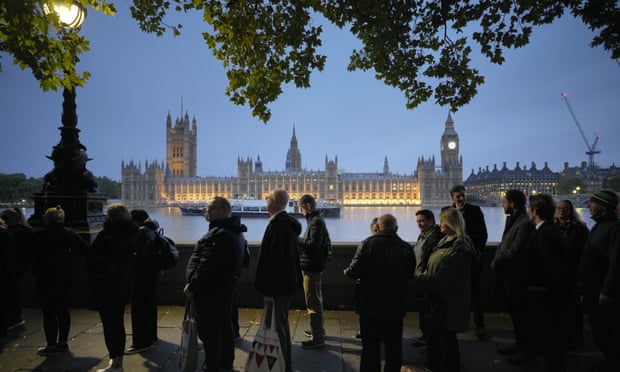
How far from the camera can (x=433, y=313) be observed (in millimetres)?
2490

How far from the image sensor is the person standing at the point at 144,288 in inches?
124

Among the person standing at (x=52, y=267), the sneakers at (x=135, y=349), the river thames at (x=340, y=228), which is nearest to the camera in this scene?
the person standing at (x=52, y=267)

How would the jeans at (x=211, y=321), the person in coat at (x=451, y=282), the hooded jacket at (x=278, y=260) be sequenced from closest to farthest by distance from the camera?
the person in coat at (x=451, y=282) → the jeans at (x=211, y=321) → the hooded jacket at (x=278, y=260)

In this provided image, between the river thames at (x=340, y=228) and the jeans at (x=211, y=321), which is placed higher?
the jeans at (x=211, y=321)

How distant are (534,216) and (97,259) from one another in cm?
340

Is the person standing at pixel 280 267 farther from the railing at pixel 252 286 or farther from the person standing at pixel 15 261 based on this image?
the person standing at pixel 15 261

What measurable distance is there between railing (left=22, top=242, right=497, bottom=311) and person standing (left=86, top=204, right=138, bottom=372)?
5.51 feet

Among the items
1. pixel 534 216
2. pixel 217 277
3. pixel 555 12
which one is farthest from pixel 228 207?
pixel 555 12

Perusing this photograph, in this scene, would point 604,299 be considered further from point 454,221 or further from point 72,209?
point 72,209

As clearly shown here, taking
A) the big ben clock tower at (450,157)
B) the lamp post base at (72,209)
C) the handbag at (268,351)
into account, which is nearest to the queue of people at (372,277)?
the handbag at (268,351)

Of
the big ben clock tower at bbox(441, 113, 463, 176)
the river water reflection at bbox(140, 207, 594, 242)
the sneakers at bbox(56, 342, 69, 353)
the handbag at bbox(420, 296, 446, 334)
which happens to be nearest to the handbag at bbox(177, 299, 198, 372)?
the sneakers at bbox(56, 342, 69, 353)

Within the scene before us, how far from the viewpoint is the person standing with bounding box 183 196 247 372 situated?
2494 mm

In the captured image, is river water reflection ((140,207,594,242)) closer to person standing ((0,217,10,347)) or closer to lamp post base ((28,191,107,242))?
lamp post base ((28,191,107,242))

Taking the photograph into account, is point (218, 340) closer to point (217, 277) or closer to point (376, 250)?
point (217, 277)
